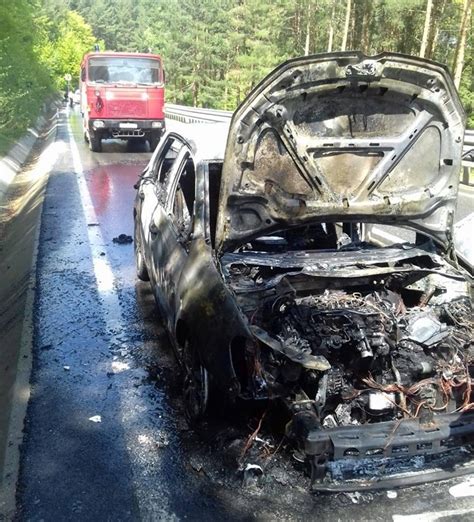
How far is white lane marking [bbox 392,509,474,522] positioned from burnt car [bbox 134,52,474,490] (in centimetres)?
18

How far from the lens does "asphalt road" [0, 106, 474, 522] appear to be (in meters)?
3.25

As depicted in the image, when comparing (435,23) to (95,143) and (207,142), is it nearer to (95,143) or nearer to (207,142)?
(95,143)

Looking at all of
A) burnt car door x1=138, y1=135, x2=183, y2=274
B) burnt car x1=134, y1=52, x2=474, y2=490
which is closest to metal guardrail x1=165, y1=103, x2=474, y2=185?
burnt car door x1=138, y1=135, x2=183, y2=274

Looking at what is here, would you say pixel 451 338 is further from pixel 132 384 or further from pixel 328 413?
pixel 132 384

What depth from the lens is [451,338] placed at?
12.8 feet

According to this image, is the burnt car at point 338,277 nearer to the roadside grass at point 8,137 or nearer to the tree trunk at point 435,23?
the roadside grass at point 8,137

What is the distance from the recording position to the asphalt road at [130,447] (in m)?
3.25

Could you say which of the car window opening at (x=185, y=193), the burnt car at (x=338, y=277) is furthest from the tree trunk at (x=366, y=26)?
the burnt car at (x=338, y=277)

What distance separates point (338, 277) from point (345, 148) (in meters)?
0.97

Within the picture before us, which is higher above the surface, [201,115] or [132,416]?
[132,416]

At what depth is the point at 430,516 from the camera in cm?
319

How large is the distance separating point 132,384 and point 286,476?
5.18 ft

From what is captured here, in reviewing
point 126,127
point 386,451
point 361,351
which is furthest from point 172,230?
point 126,127

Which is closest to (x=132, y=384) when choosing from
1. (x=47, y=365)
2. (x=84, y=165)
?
(x=47, y=365)
